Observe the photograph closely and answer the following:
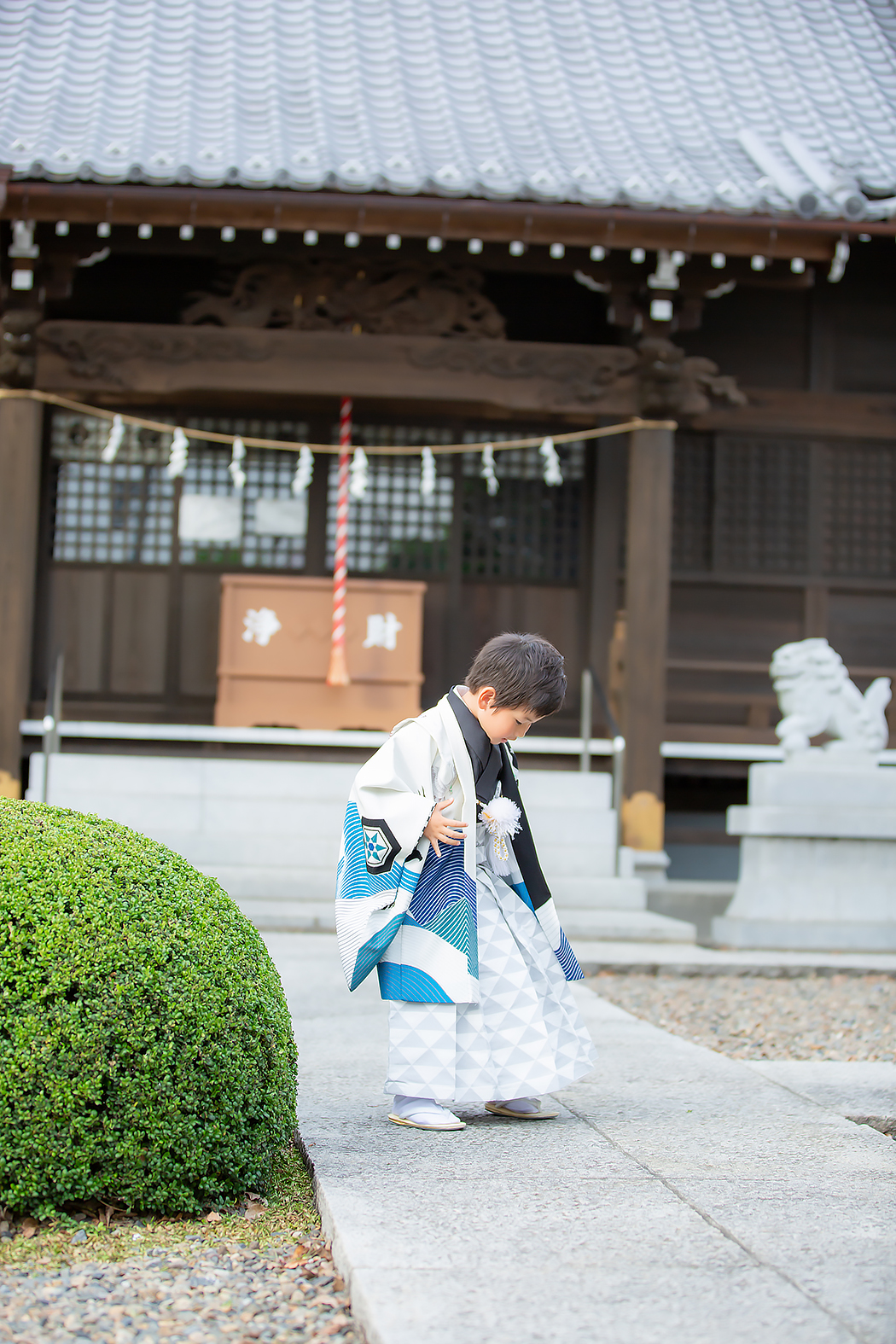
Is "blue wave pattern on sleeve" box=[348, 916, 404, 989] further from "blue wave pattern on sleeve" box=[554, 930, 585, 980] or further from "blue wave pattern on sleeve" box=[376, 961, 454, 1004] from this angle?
"blue wave pattern on sleeve" box=[554, 930, 585, 980]

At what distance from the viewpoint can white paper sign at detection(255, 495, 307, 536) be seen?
10.5 m

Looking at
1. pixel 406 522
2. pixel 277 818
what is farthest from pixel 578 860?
pixel 406 522

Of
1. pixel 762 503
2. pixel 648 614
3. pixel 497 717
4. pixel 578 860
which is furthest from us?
pixel 762 503

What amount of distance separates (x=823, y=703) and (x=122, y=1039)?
6.45 m

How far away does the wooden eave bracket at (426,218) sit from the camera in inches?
319

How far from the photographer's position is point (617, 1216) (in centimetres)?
278

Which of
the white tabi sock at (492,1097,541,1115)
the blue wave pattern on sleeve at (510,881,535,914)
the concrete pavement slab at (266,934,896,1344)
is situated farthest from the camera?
the blue wave pattern on sleeve at (510,881,535,914)

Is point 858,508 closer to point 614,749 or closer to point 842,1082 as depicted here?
point 614,749

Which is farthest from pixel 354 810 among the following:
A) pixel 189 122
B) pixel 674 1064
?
pixel 189 122

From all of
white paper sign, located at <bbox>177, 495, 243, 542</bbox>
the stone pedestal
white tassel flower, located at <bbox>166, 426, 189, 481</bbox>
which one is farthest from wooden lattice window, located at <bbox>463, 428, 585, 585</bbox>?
the stone pedestal

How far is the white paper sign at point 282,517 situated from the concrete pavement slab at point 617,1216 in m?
6.76

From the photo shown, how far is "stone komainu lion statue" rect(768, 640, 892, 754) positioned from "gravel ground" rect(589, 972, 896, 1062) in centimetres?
164

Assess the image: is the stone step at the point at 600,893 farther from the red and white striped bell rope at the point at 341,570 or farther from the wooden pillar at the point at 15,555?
the wooden pillar at the point at 15,555

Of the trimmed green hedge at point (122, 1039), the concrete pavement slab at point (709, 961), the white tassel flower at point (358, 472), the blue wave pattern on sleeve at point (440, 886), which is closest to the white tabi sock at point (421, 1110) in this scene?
the blue wave pattern on sleeve at point (440, 886)
